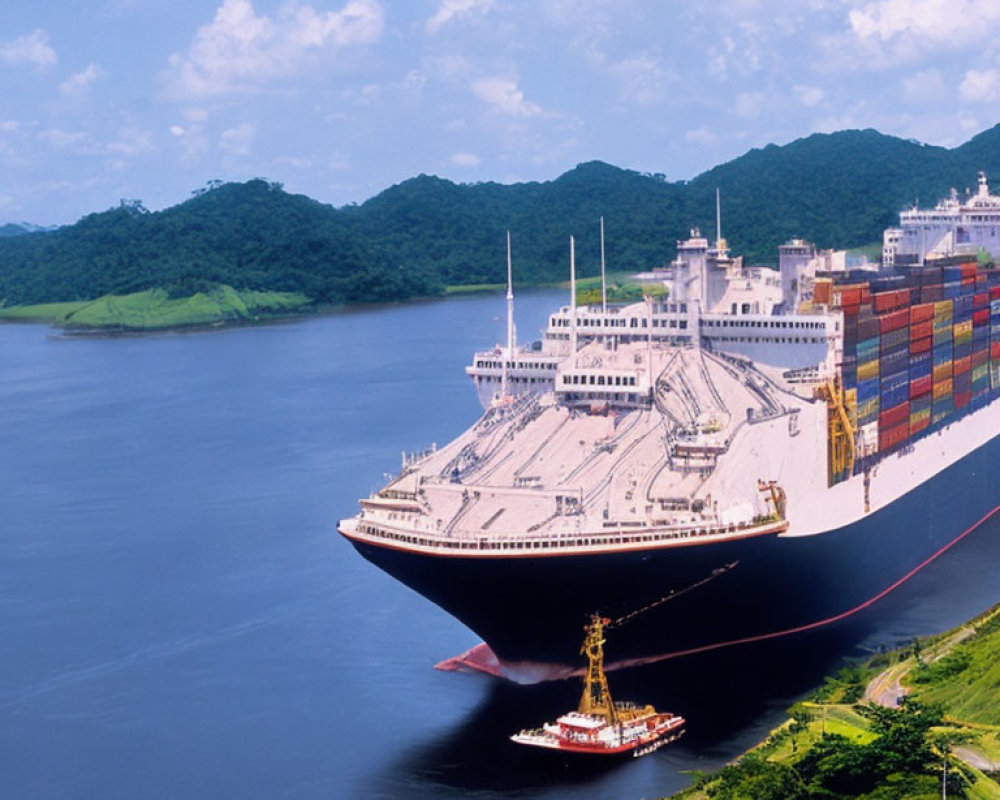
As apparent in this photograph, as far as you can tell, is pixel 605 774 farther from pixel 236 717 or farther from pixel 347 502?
pixel 347 502

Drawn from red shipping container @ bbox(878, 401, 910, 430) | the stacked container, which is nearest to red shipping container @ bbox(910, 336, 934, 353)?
the stacked container

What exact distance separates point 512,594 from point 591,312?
326 inches

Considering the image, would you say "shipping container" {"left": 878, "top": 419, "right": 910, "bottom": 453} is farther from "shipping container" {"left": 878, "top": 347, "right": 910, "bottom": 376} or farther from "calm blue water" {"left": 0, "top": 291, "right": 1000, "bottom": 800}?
"calm blue water" {"left": 0, "top": 291, "right": 1000, "bottom": 800}

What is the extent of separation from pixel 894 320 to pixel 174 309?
89639mm

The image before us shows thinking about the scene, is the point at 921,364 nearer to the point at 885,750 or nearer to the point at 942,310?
the point at 942,310

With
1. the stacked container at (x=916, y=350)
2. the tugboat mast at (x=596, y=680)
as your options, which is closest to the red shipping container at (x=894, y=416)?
the stacked container at (x=916, y=350)

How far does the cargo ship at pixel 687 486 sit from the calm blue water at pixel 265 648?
1.18 m

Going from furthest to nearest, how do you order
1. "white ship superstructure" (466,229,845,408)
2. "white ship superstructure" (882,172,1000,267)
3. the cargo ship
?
"white ship superstructure" (882,172,1000,267)
"white ship superstructure" (466,229,845,408)
the cargo ship

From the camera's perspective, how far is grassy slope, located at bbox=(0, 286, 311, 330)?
117 m

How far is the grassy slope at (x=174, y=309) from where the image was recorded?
117m

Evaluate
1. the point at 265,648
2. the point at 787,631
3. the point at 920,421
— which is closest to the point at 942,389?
the point at 920,421

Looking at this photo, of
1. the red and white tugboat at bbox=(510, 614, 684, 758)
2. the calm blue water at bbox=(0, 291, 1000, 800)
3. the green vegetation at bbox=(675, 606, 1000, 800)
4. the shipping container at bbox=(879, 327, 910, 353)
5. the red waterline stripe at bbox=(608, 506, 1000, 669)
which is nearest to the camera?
the green vegetation at bbox=(675, 606, 1000, 800)

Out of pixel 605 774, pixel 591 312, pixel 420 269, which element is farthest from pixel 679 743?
pixel 420 269

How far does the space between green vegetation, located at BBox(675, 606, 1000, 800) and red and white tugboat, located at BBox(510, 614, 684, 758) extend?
2098 millimetres
